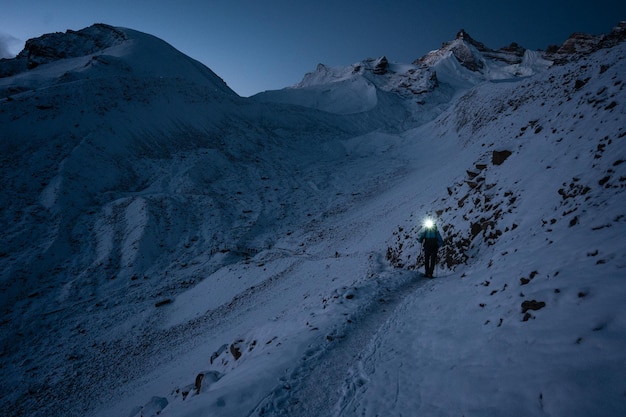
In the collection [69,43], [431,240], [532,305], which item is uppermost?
[69,43]

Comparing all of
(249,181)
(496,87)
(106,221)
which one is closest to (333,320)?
(106,221)

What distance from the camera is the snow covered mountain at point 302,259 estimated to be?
5426 millimetres

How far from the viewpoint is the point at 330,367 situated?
6941 millimetres

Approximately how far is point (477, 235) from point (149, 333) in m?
16.5

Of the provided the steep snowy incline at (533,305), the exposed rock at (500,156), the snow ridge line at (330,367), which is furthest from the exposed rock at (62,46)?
the steep snowy incline at (533,305)

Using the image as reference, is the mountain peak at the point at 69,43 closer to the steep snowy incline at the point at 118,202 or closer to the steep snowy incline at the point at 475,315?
the steep snowy incline at the point at 118,202

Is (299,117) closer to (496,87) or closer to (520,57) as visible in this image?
(496,87)

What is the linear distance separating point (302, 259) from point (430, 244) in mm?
9859

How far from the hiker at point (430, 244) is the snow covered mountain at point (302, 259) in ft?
1.60

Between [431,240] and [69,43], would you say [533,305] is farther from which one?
[69,43]

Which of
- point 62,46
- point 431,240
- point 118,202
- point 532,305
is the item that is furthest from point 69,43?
point 532,305

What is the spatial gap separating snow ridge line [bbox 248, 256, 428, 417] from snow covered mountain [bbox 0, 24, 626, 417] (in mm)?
55

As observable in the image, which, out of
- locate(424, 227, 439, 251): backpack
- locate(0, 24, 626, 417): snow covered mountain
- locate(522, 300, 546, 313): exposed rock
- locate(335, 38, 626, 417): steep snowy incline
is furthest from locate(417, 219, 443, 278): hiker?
locate(522, 300, 546, 313): exposed rock

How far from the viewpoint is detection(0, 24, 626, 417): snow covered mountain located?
17.8 ft
